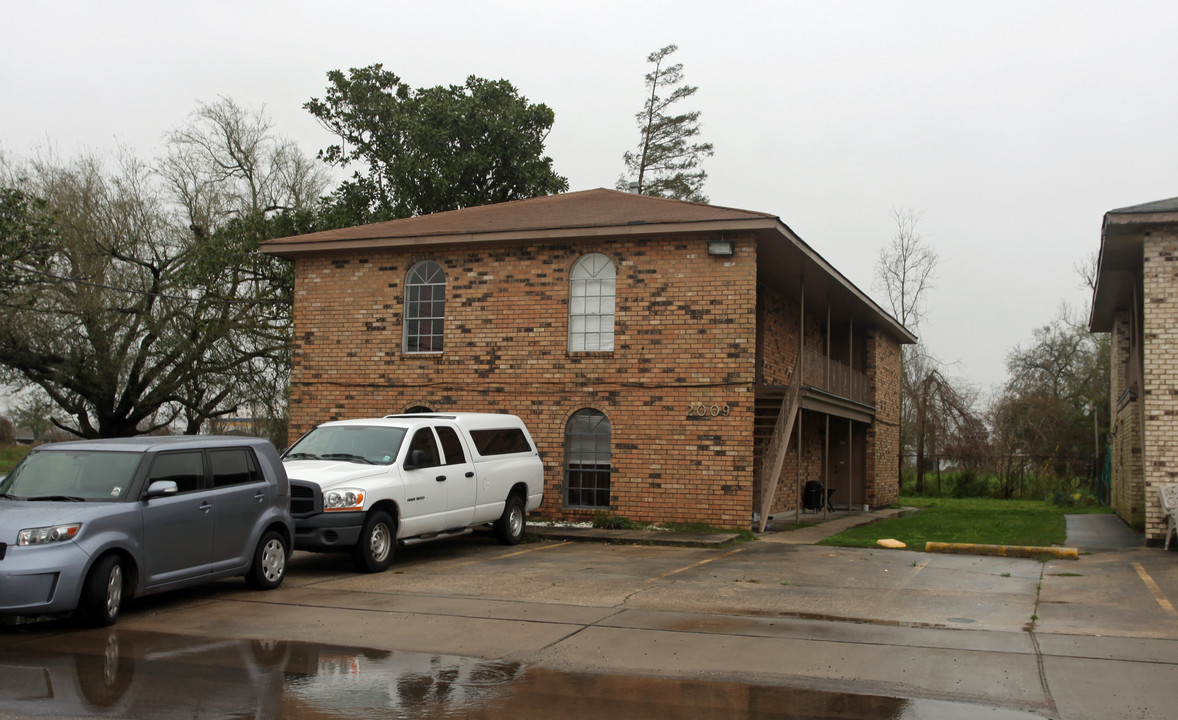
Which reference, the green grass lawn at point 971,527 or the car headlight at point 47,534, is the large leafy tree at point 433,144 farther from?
the car headlight at point 47,534

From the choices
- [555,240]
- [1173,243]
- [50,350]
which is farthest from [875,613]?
[50,350]

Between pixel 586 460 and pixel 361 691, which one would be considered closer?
pixel 361 691

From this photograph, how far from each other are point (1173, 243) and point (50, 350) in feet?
89.9

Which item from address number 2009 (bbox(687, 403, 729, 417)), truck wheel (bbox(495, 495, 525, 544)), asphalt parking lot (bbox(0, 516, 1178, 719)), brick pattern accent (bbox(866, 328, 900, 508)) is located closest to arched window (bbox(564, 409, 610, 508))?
address number 2009 (bbox(687, 403, 729, 417))

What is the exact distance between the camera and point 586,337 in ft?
59.6

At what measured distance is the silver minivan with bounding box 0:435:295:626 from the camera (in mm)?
8219

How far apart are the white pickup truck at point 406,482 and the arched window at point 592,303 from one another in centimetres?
306

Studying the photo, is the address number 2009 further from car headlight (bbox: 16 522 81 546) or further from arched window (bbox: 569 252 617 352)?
Answer: car headlight (bbox: 16 522 81 546)

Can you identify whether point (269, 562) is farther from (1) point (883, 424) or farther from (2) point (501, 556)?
(1) point (883, 424)

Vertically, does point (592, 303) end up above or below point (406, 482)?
above

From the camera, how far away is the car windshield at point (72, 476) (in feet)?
30.0

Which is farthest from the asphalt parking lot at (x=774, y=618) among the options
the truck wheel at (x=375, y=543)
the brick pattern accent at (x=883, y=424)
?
the brick pattern accent at (x=883, y=424)

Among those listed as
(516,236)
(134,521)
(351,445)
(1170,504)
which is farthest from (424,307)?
(1170,504)

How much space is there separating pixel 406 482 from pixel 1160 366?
10868 mm
